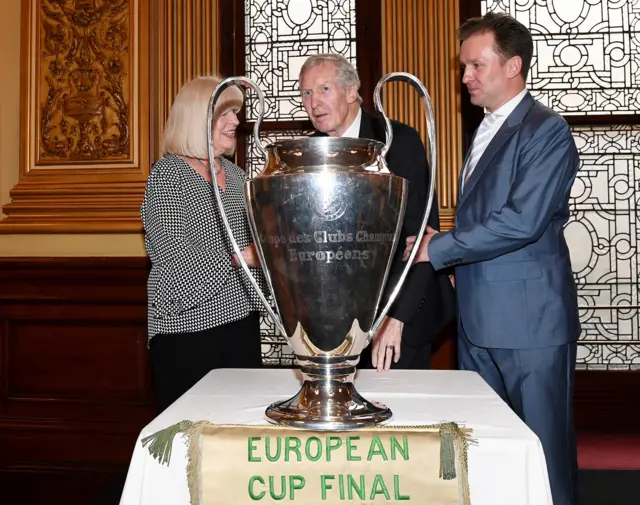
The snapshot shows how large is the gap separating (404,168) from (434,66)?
165cm

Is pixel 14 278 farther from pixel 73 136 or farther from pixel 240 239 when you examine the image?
pixel 240 239

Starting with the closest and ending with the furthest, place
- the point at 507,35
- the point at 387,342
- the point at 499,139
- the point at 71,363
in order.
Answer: the point at 387,342 → the point at 499,139 → the point at 507,35 → the point at 71,363

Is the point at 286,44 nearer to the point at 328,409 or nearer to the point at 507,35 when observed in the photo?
the point at 507,35

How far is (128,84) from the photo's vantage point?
365 cm

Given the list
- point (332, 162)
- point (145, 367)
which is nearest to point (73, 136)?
point (145, 367)

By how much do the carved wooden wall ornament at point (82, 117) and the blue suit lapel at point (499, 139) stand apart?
200 cm

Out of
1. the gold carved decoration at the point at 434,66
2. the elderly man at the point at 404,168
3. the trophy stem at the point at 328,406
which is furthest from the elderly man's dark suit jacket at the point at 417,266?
the gold carved decoration at the point at 434,66

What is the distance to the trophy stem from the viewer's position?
3.40 feet

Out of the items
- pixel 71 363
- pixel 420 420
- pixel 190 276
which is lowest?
pixel 71 363

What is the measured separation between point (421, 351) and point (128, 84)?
2.24 m

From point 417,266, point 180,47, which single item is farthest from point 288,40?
point 417,266

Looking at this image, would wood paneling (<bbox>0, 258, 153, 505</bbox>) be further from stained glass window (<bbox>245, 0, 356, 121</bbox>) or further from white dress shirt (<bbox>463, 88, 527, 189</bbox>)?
white dress shirt (<bbox>463, 88, 527, 189</bbox>)

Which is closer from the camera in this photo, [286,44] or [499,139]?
[499,139]

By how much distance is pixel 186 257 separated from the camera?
7.27ft
